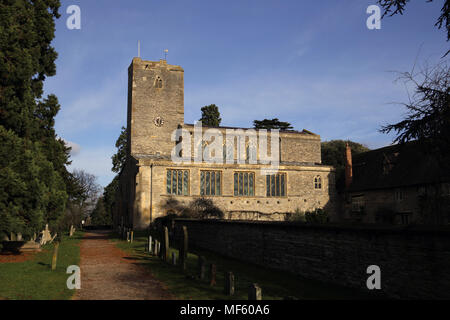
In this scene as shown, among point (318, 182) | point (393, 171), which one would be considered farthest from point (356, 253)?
point (318, 182)

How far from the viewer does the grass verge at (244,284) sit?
11.1 m

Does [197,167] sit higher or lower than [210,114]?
lower

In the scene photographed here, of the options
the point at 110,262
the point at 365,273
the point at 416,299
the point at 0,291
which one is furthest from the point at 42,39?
the point at 416,299

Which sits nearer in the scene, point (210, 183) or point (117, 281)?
point (117, 281)

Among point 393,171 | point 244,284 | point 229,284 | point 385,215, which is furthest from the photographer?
point 393,171

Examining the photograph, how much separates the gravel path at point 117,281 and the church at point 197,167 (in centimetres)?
1842

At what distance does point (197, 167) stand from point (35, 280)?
2614cm

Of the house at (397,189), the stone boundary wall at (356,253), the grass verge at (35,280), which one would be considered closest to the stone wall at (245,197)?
the house at (397,189)

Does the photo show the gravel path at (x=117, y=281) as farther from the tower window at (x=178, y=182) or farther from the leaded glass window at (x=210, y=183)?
the leaded glass window at (x=210, y=183)

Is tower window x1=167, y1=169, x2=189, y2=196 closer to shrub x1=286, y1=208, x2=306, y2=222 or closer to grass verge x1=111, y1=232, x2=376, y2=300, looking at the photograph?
shrub x1=286, y1=208, x2=306, y2=222

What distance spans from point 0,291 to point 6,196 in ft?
18.6

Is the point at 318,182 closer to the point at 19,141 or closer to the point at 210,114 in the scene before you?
the point at 210,114

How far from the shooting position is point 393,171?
1431 inches
